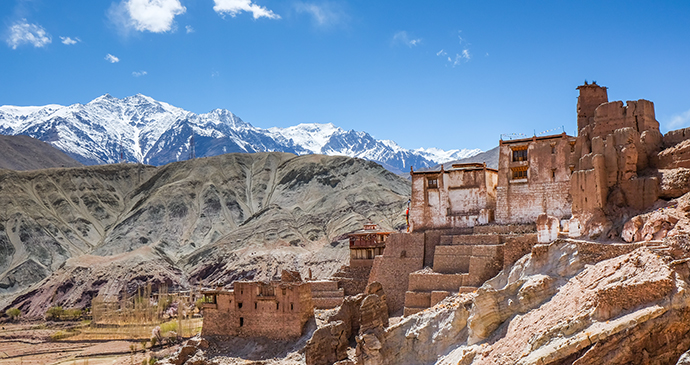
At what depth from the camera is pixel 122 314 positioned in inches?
3019

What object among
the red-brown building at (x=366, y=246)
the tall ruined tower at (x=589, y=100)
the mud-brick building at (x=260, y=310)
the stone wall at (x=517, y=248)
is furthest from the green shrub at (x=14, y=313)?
the tall ruined tower at (x=589, y=100)

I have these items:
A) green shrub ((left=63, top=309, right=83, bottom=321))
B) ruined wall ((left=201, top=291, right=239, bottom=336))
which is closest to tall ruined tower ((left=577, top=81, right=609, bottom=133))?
ruined wall ((left=201, top=291, right=239, bottom=336))

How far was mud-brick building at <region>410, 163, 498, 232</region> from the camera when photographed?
45969 mm

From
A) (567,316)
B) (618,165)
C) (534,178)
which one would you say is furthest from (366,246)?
(567,316)

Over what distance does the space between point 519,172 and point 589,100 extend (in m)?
5.89

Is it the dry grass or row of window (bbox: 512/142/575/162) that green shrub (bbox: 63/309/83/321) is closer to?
the dry grass

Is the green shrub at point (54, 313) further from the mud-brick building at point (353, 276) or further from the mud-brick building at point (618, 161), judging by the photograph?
the mud-brick building at point (618, 161)

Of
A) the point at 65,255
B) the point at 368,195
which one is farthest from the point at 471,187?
the point at 65,255

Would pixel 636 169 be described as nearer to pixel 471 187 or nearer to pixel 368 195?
pixel 471 187

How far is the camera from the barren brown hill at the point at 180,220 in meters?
91.2

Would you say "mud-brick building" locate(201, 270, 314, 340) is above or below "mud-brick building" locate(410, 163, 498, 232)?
below

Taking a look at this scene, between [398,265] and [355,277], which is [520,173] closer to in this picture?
[398,265]

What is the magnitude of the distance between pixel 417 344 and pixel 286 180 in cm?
9538

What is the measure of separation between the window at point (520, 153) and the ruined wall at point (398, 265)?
7.51m
